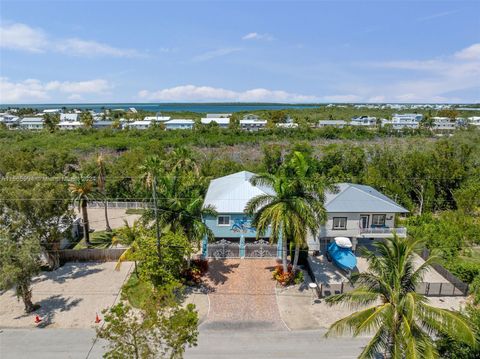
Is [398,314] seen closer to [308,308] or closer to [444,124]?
[308,308]

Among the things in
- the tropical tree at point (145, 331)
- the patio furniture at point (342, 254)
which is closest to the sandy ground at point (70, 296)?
the tropical tree at point (145, 331)

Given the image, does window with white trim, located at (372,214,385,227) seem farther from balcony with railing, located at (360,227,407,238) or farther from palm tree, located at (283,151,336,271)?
palm tree, located at (283,151,336,271)

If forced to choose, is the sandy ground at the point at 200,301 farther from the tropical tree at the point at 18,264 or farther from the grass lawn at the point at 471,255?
the grass lawn at the point at 471,255

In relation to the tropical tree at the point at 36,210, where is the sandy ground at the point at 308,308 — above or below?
below

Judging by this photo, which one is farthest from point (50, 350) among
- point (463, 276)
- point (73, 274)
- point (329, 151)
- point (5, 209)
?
point (329, 151)

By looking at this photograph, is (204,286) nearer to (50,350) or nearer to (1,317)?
(50,350)

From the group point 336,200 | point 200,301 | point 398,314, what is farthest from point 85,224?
point 398,314
